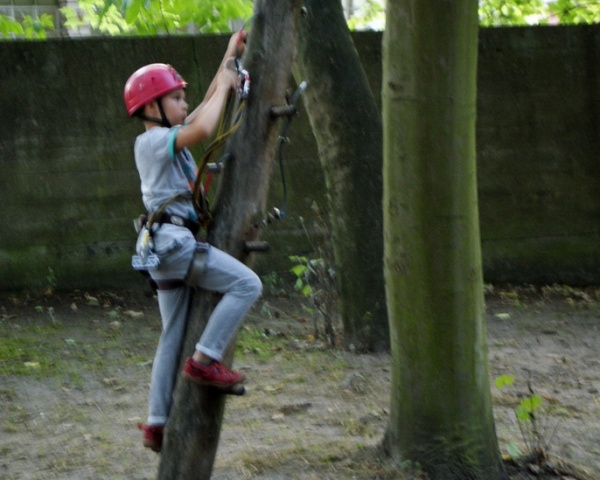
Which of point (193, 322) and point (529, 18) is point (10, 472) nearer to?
point (193, 322)

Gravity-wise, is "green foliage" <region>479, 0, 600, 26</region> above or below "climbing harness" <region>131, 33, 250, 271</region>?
above

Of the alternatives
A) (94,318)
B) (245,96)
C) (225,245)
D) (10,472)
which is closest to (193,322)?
(225,245)

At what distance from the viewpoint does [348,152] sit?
24.3 feet

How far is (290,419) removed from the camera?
6.25 metres

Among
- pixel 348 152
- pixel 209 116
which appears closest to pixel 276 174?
pixel 348 152

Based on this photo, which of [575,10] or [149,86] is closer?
[149,86]

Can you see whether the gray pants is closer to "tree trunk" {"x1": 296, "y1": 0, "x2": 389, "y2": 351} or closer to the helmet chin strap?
the helmet chin strap

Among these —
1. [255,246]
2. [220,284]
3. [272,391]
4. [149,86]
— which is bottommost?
[272,391]

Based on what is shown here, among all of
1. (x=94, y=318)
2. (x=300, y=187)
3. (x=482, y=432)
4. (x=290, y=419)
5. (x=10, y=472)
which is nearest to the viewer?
(x=482, y=432)

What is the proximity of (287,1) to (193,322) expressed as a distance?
1.39 metres

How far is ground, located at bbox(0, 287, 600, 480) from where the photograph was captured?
5387mm

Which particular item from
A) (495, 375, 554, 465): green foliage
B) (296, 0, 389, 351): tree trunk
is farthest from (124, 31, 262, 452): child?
(296, 0, 389, 351): tree trunk

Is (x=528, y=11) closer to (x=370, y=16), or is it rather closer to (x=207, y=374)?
(x=370, y=16)

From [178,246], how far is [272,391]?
2.93 metres
